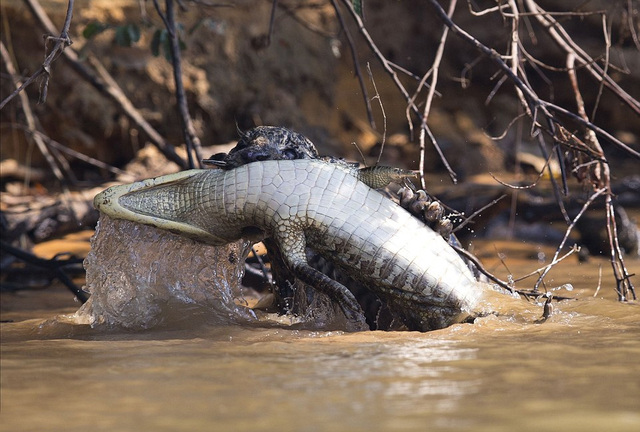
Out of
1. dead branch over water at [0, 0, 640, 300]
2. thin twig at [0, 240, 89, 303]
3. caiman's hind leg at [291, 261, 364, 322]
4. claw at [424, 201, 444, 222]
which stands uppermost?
dead branch over water at [0, 0, 640, 300]

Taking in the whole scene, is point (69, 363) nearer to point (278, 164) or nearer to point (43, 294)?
point (278, 164)

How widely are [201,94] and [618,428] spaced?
24.6ft

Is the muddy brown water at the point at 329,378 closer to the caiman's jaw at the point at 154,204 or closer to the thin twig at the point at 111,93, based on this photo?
the caiman's jaw at the point at 154,204

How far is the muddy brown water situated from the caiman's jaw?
399 mm

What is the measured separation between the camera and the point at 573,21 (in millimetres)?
12992

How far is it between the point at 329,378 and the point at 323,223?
72cm

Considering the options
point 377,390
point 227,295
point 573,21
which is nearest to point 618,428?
point 377,390

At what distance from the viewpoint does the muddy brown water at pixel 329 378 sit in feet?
6.30

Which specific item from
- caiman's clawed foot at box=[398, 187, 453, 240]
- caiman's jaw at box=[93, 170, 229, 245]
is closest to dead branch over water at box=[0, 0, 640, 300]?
caiman's clawed foot at box=[398, 187, 453, 240]

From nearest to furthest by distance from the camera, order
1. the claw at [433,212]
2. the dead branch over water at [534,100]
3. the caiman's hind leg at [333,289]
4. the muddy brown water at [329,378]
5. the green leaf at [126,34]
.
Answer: the muddy brown water at [329,378]
the caiman's hind leg at [333,289]
the claw at [433,212]
the dead branch over water at [534,100]
the green leaf at [126,34]

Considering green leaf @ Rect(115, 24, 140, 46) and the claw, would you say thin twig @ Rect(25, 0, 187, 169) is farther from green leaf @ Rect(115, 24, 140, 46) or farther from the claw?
the claw

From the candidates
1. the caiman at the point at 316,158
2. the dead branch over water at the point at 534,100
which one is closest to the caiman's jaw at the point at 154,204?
the caiman at the point at 316,158

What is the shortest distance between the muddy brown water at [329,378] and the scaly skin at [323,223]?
0.15m

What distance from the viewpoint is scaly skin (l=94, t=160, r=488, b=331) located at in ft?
9.48
